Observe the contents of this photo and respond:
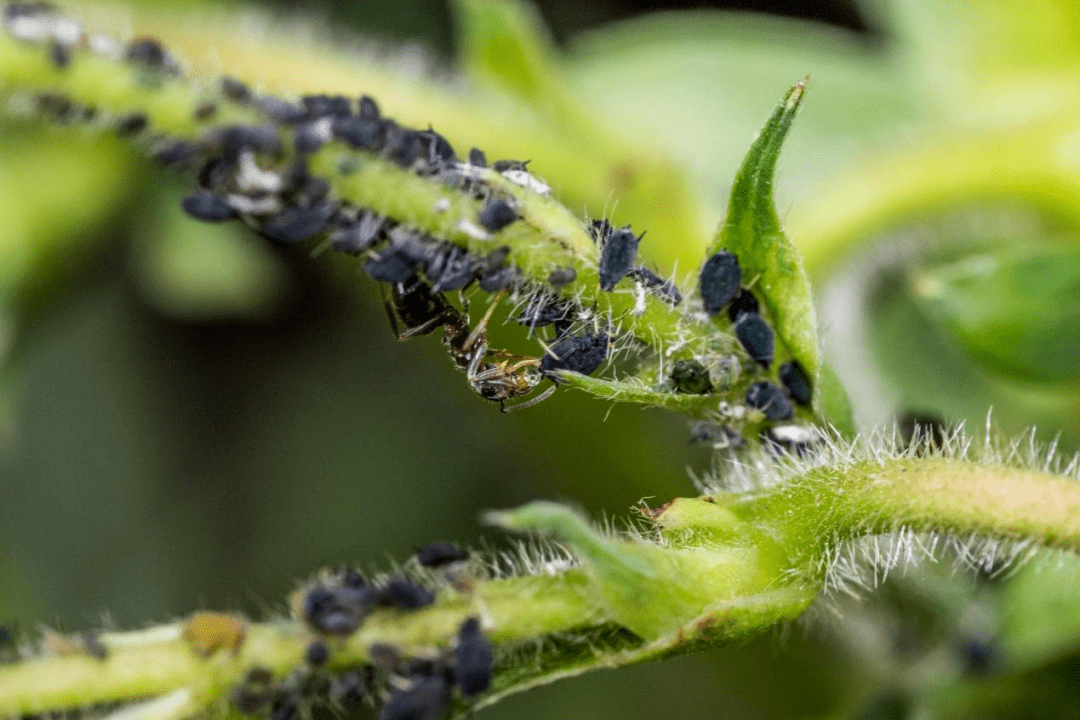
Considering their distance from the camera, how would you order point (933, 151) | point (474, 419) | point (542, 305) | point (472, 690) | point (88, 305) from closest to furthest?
point (472, 690) < point (542, 305) < point (933, 151) < point (474, 419) < point (88, 305)

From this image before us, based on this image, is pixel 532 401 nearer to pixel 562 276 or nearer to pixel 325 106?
pixel 562 276

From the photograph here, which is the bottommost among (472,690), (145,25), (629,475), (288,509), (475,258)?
(288,509)

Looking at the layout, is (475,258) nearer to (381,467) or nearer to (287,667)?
(287,667)

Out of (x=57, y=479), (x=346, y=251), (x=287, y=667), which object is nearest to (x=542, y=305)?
(x=346, y=251)

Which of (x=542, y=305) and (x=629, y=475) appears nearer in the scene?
(x=542, y=305)

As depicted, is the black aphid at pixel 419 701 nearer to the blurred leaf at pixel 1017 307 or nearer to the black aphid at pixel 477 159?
the black aphid at pixel 477 159

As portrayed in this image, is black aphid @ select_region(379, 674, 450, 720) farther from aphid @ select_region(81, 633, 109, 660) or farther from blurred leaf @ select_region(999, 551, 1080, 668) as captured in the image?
blurred leaf @ select_region(999, 551, 1080, 668)

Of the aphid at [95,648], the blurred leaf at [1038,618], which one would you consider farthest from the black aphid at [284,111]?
the blurred leaf at [1038,618]
